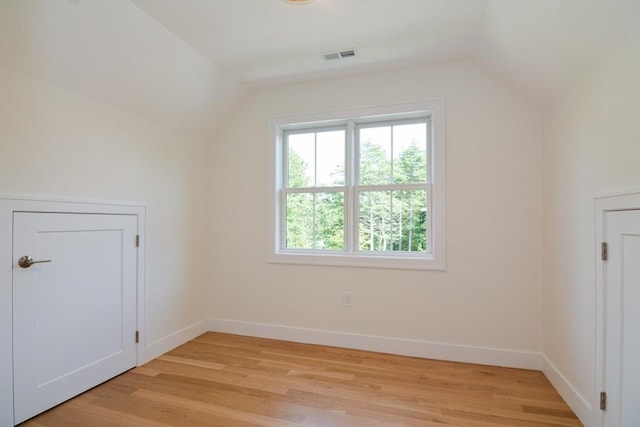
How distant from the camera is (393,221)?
9.98 feet

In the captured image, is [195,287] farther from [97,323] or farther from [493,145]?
[493,145]

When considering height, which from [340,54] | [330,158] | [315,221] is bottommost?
[315,221]

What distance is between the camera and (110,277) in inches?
96.0

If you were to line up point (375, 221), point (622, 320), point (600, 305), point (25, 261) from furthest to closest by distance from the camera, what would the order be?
point (375, 221) → point (25, 261) → point (600, 305) → point (622, 320)

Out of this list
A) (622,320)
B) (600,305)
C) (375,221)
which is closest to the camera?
(622,320)

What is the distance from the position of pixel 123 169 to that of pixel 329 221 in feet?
6.35

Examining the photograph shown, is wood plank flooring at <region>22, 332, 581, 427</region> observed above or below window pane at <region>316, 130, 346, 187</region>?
below

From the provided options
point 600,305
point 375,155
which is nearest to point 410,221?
point 375,155

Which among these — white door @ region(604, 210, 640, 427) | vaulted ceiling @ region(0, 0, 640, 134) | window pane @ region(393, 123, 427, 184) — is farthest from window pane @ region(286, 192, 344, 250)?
white door @ region(604, 210, 640, 427)

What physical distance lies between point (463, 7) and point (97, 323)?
11.5 feet

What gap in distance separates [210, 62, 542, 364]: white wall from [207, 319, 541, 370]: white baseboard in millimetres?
49

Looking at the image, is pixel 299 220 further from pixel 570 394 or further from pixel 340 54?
pixel 570 394

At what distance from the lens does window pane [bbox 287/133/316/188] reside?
3.34 meters

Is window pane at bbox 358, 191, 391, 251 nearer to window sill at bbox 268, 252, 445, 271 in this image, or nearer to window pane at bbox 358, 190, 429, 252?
window pane at bbox 358, 190, 429, 252
